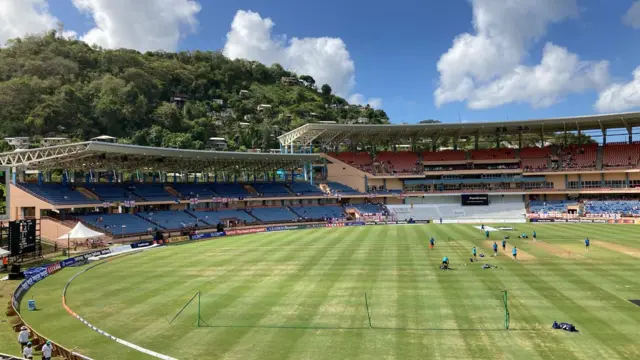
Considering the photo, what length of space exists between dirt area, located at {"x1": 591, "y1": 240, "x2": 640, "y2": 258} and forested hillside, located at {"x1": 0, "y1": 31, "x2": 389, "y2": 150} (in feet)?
269

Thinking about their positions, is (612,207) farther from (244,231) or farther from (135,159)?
(135,159)

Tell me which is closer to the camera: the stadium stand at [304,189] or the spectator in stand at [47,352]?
the spectator in stand at [47,352]

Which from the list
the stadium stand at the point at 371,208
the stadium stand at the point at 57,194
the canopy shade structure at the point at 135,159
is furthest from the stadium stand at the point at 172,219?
the stadium stand at the point at 371,208

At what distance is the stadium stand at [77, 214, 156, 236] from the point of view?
49.8 metres

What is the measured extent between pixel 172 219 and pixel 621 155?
77.3m

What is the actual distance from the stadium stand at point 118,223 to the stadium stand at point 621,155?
7690 cm

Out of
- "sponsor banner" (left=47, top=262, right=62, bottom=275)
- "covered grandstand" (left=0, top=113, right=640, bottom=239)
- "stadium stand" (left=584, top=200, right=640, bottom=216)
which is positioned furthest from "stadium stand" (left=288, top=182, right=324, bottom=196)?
"sponsor banner" (left=47, top=262, right=62, bottom=275)

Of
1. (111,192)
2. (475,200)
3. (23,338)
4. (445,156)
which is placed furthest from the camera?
(445,156)

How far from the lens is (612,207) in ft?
217

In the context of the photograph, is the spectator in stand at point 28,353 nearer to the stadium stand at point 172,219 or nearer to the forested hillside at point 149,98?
the stadium stand at point 172,219

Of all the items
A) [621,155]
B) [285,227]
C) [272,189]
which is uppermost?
[621,155]

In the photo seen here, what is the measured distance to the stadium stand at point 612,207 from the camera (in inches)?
2473

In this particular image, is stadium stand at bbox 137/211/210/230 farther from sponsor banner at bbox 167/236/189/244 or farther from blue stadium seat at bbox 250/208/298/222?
blue stadium seat at bbox 250/208/298/222

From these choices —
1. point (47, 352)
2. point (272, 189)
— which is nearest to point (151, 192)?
point (272, 189)
